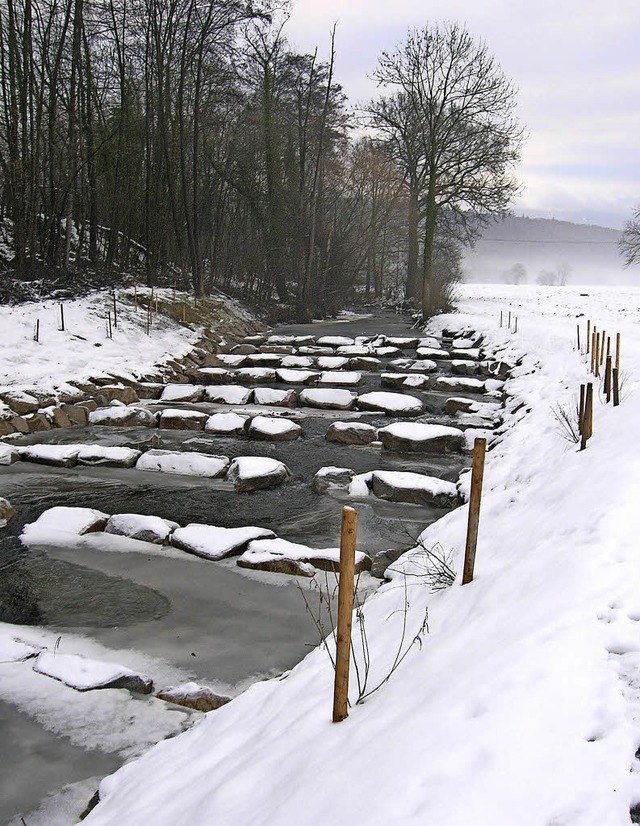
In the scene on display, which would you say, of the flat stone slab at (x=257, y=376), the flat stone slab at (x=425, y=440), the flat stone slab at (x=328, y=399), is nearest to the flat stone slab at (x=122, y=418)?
the flat stone slab at (x=328, y=399)

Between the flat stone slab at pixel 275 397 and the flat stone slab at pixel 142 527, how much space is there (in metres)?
5.49

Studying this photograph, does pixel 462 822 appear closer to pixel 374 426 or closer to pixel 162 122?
pixel 374 426

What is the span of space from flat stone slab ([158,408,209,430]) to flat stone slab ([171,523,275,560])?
417cm

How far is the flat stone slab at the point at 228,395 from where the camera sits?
458 inches

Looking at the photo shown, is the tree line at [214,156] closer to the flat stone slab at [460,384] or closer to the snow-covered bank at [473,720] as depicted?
the flat stone slab at [460,384]

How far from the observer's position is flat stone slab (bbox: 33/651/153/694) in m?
3.66

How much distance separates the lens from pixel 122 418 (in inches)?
393

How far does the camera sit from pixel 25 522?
6137mm

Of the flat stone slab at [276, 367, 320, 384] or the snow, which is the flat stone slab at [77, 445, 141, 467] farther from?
A: the flat stone slab at [276, 367, 320, 384]

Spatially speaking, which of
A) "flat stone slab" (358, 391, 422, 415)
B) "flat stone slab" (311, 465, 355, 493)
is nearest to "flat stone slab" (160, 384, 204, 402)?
"flat stone slab" (358, 391, 422, 415)

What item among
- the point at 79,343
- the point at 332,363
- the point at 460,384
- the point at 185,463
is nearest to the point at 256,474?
the point at 185,463

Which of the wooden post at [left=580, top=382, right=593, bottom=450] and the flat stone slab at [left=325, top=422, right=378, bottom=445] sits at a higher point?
the wooden post at [left=580, top=382, right=593, bottom=450]

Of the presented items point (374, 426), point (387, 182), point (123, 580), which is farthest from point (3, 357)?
point (387, 182)

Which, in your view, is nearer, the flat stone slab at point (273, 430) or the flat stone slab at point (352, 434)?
the flat stone slab at point (352, 434)
